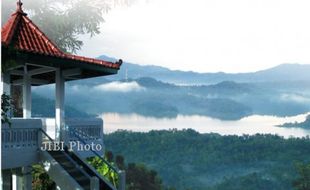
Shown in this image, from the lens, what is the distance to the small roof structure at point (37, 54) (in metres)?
11.8

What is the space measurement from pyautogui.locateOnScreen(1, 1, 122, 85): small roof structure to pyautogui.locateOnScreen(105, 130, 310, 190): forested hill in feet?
333

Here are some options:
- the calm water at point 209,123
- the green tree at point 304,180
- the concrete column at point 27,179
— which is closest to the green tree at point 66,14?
the concrete column at point 27,179

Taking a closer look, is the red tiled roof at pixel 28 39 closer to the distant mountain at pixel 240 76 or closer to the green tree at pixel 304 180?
the green tree at pixel 304 180

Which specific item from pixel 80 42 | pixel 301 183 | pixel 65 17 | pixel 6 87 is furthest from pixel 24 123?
pixel 301 183

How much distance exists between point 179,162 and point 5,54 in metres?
116

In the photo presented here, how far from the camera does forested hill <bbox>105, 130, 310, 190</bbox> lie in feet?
381

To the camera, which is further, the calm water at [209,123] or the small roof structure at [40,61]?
the calm water at [209,123]

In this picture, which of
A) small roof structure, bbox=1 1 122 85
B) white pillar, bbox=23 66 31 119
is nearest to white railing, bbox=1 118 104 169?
white pillar, bbox=23 66 31 119

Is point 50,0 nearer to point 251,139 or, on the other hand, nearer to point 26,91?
point 26,91

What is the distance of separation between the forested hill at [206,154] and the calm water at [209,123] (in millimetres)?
5215

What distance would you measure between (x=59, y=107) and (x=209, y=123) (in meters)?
148

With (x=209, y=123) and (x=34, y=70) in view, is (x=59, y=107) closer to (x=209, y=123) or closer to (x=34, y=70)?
(x=34, y=70)

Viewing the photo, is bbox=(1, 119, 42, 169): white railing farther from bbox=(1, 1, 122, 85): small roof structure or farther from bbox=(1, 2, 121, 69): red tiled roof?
bbox=(1, 2, 121, 69): red tiled roof

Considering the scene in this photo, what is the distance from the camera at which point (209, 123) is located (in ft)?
525
